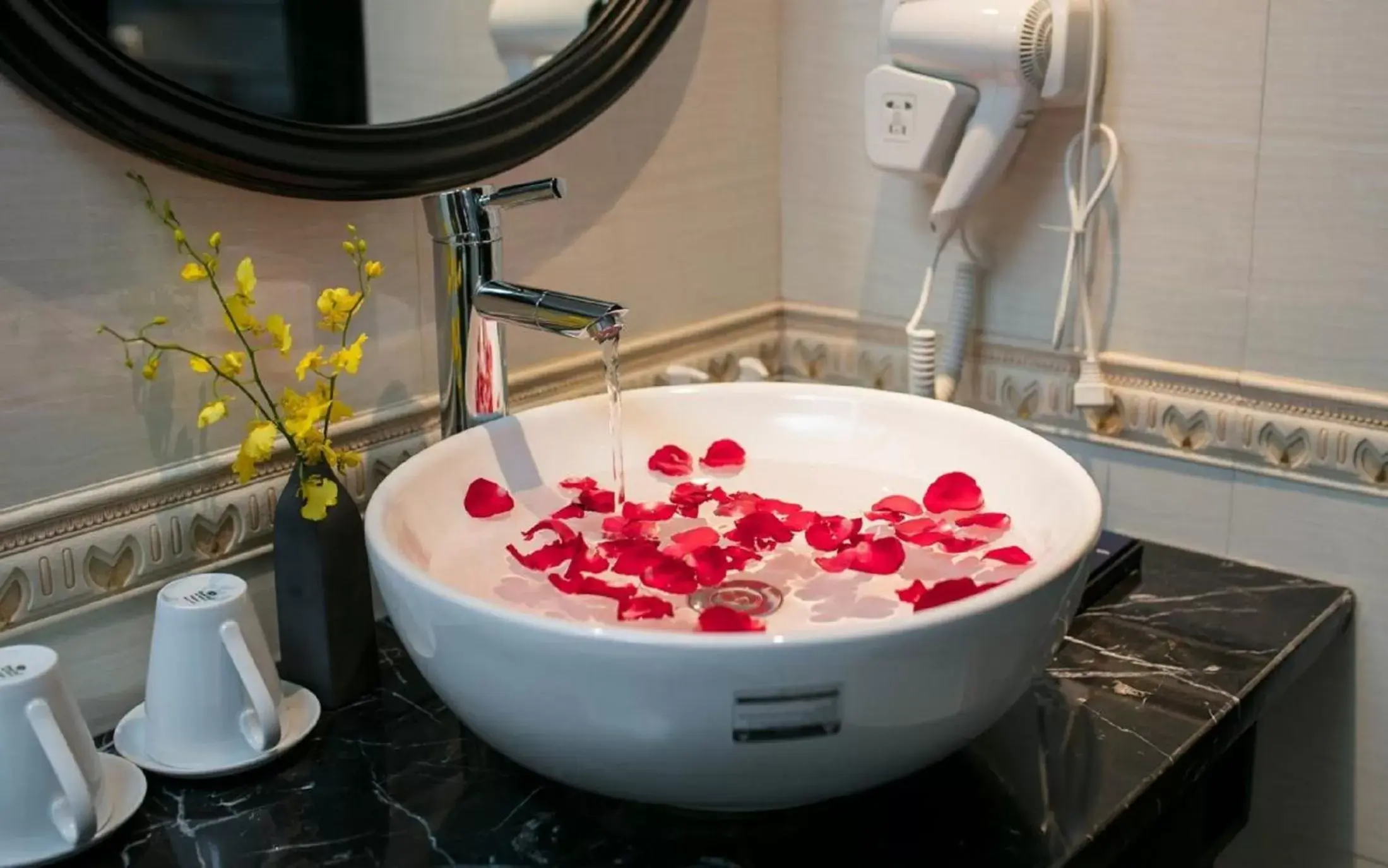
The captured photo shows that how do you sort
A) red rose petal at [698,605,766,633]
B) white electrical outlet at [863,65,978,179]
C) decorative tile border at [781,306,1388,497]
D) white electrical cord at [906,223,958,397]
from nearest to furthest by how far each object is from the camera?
1. red rose petal at [698,605,766,633]
2. decorative tile border at [781,306,1388,497]
3. white electrical outlet at [863,65,978,179]
4. white electrical cord at [906,223,958,397]

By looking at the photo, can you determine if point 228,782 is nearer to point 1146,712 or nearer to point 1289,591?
point 1146,712

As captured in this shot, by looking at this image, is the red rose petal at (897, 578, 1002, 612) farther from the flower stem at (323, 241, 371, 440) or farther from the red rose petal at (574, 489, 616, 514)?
the flower stem at (323, 241, 371, 440)

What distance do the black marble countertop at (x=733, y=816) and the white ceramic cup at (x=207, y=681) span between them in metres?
0.03

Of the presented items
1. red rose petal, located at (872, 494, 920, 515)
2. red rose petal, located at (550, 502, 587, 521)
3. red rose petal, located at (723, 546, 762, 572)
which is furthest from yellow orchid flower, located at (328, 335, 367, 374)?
red rose petal, located at (872, 494, 920, 515)

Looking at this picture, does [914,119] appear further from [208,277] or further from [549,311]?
[208,277]

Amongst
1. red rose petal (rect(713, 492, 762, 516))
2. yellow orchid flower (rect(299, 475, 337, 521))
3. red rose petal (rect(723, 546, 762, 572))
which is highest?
yellow orchid flower (rect(299, 475, 337, 521))

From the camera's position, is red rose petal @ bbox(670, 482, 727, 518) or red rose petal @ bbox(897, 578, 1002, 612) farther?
red rose petal @ bbox(670, 482, 727, 518)

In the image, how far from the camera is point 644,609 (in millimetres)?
970

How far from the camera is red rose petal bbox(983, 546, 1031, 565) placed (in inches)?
40.8

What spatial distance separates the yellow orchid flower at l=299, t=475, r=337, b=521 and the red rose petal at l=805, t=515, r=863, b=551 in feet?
1.22

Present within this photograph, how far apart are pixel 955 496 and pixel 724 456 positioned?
219mm

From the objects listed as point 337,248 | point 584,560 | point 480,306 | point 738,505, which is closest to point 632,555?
point 584,560

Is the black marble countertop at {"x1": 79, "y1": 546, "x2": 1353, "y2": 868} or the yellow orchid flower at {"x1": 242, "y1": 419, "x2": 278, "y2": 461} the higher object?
the yellow orchid flower at {"x1": 242, "y1": 419, "x2": 278, "y2": 461}

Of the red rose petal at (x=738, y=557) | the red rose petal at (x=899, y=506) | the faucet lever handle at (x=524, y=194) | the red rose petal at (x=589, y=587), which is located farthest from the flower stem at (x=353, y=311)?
the red rose petal at (x=899, y=506)
